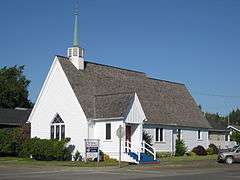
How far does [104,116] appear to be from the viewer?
4128 cm

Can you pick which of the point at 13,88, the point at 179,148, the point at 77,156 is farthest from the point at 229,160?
the point at 13,88

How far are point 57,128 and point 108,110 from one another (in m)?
5.79

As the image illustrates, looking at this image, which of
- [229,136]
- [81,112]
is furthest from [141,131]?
[229,136]

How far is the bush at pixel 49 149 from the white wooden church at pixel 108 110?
1176 mm

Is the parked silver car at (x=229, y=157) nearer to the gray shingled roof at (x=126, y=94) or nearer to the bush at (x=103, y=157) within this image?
the gray shingled roof at (x=126, y=94)

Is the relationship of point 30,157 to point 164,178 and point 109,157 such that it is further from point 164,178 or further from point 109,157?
point 164,178

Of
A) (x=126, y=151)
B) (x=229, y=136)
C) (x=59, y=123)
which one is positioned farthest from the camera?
(x=229, y=136)

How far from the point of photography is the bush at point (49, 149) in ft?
135

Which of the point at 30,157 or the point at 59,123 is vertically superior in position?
the point at 59,123

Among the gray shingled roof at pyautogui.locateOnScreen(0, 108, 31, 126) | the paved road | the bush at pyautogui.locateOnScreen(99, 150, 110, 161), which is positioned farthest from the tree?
the paved road

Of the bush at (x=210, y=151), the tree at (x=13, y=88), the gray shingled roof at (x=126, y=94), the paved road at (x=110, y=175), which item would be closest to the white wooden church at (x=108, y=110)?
the gray shingled roof at (x=126, y=94)

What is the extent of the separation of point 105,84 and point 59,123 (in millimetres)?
6166

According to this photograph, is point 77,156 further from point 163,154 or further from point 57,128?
point 163,154

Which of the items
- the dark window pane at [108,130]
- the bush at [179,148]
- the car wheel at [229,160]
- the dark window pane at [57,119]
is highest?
the dark window pane at [57,119]
